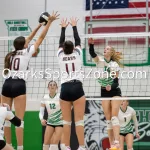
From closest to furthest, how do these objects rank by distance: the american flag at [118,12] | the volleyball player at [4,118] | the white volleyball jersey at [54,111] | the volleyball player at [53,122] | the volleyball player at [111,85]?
1. the volleyball player at [4,118]
2. the volleyball player at [111,85]
3. the volleyball player at [53,122]
4. the white volleyball jersey at [54,111]
5. the american flag at [118,12]

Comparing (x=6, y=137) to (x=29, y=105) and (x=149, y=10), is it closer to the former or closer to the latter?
(x=29, y=105)

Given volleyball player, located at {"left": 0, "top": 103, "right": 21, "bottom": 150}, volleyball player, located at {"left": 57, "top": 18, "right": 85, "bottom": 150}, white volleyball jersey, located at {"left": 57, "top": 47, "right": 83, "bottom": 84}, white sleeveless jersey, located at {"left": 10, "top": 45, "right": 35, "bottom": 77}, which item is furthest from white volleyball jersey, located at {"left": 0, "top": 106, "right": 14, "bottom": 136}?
white volleyball jersey, located at {"left": 57, "top": 47, "right": 83, "bottom": 84}

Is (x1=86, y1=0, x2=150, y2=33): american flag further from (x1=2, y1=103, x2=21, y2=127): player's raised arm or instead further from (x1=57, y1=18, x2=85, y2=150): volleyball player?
(x1=2, y1=103, x2=21, y2=127): player's raised arm

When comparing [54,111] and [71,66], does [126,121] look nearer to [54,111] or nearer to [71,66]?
[54,111]

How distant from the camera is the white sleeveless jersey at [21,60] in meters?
9.95

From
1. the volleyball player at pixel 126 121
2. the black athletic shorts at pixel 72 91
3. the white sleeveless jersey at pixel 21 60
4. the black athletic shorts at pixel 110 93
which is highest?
the white sleeveless jersey at pixel 21 60

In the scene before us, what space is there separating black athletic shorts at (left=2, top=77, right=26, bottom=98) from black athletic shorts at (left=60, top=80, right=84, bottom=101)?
0.76 m

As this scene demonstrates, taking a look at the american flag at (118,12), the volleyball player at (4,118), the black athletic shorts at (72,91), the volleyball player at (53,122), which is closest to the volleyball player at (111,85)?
the black athletic shorts at (72,91)

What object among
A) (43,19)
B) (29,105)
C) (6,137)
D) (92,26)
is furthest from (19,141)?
(92,26)

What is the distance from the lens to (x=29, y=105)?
1489cm

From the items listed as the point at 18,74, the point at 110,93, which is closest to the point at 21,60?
the point at 18,74

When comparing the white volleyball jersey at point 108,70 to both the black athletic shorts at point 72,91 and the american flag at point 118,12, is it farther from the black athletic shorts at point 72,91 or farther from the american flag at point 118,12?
the american flag at point 118,12

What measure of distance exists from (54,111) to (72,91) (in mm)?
3446

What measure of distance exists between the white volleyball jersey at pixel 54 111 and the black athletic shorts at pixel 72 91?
2870 millimetres
